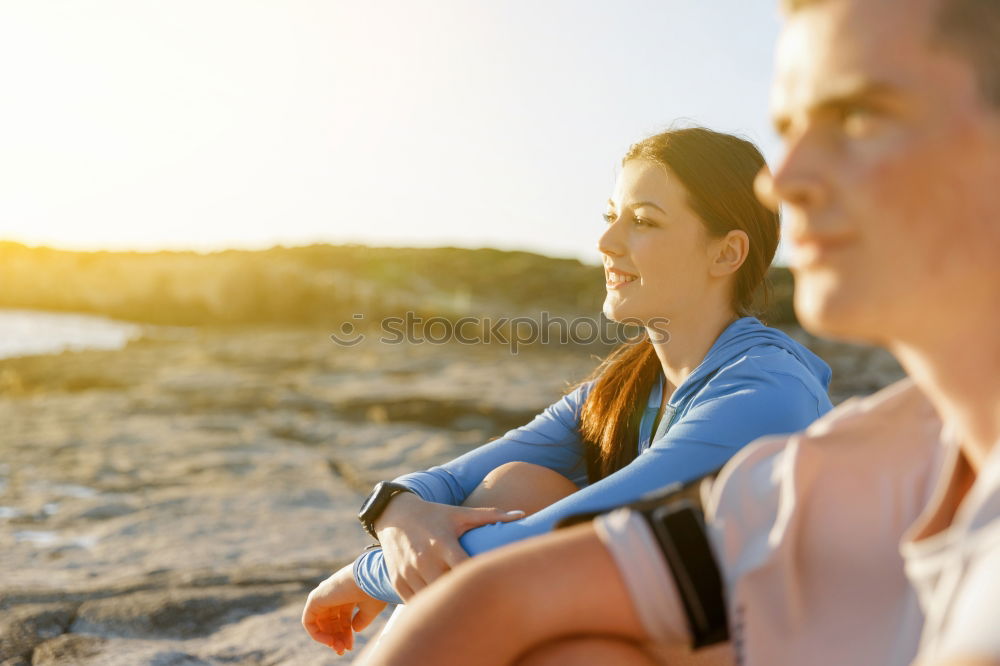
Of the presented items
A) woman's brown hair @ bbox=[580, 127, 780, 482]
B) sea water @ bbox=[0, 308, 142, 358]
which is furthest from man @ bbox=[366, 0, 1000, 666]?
sea water @ bbox=[0, 308, 142, 358]

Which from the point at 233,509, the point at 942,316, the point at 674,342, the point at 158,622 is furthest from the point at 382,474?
the point at 942,316

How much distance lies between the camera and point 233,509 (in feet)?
14.4

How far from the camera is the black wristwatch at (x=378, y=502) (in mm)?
2055

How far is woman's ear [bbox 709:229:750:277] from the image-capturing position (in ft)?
7.75

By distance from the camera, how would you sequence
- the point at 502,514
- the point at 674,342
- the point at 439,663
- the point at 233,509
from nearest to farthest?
the point at 439,663, the point at 502,514, the point at 674,342, the point at 233,509

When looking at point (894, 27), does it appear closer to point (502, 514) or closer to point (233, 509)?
point (502, 514)

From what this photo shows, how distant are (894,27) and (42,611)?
9.68 feet

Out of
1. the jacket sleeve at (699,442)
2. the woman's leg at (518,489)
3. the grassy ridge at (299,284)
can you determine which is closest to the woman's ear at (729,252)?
the jacket sleeve at (699,442)

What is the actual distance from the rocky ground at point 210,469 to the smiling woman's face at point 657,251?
0.95 metres

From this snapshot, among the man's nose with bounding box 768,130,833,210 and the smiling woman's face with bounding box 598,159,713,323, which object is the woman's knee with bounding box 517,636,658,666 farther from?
the smiling woman's face with bounding box 598,159,713,323

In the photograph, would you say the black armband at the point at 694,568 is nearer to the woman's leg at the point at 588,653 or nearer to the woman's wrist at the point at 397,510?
the woman's leg at the point at 588,653

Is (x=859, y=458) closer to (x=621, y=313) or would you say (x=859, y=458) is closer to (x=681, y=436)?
(x=681, y=436)

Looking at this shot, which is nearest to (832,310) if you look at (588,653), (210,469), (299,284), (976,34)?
(976,34)

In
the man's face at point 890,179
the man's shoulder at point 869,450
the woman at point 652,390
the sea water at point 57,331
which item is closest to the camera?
the man's face at point 890,179
